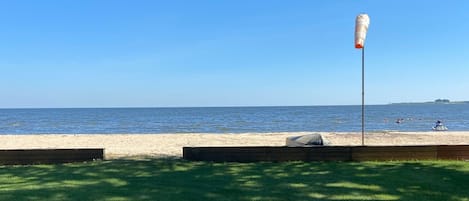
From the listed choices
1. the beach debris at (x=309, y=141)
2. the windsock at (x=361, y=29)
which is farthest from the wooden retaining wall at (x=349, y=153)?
the windsock at (x=361, y=29)

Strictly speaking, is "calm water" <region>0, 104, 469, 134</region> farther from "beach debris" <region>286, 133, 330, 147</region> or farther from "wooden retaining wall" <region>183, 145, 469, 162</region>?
"wooden retaining wall" <region>183, 145, 469, 162</region>

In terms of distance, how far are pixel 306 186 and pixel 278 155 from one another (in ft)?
9.01

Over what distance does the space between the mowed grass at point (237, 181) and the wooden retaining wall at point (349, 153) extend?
1.31 feet

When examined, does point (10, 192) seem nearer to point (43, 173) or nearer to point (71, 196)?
point (71, 196)

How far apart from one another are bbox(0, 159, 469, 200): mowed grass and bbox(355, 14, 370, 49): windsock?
240 centimetres

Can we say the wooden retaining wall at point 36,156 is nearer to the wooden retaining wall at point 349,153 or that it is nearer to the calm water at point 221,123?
the wooden retaining wall at point 349,153

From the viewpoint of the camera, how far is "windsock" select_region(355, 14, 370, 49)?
8713mm

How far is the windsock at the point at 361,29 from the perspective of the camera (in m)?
8.71

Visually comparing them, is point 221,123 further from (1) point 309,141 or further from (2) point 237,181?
(2) point 237,181

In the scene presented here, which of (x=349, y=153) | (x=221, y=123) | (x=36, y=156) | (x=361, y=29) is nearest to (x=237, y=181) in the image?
(x=349, y=153)

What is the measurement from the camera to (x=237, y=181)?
6.28 meters

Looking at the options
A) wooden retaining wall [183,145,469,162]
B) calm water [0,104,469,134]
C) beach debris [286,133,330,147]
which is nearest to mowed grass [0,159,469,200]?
wooden retaining wall [183,145,469,162]

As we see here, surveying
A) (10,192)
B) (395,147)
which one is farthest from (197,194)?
(395,147)

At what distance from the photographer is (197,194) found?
534cm
